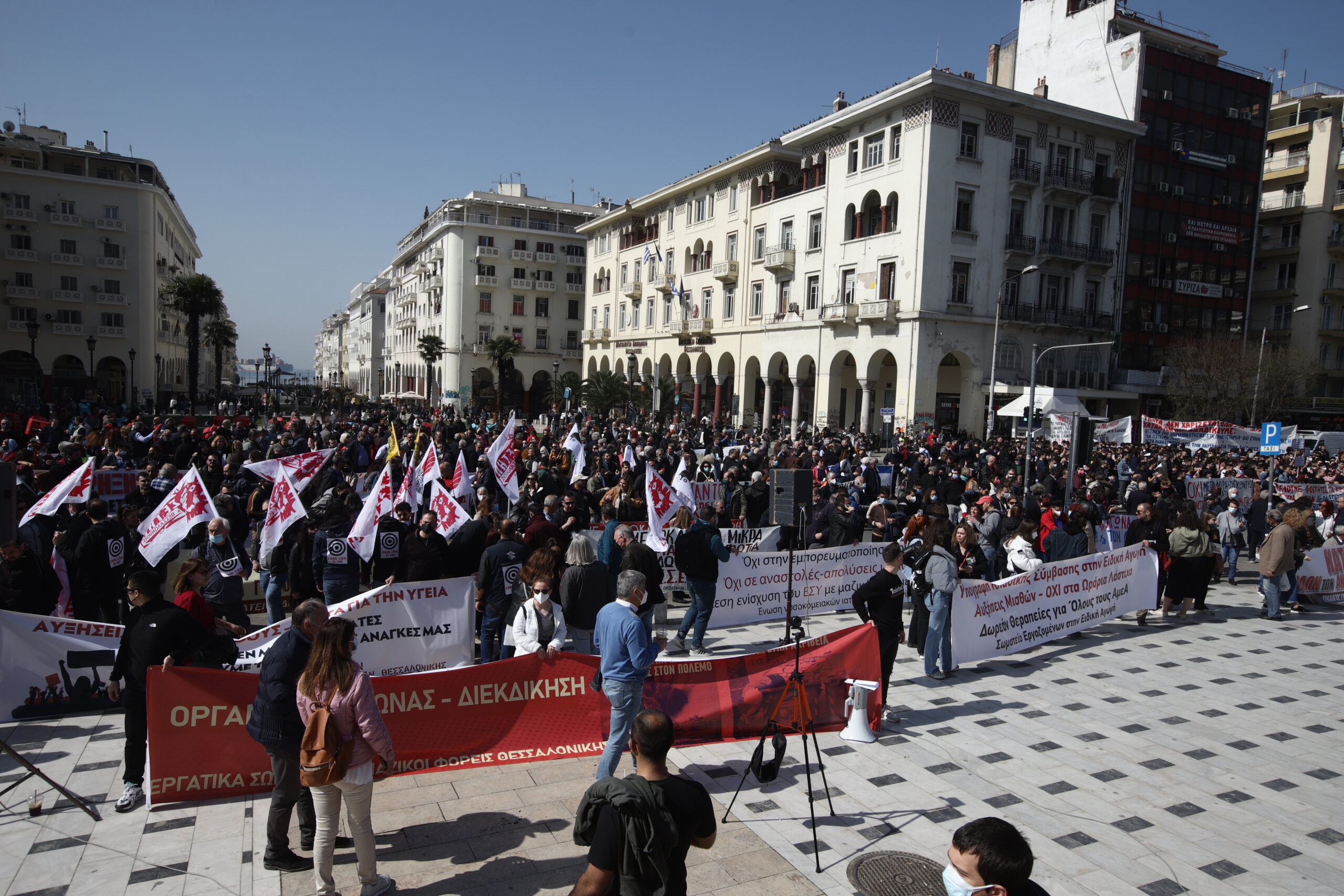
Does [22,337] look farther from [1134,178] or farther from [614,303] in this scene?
[1134,178]

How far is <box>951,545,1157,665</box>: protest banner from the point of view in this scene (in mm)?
9672

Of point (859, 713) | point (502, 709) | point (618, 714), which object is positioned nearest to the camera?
point (618, 714)

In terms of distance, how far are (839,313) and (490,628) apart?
33277 millimetres

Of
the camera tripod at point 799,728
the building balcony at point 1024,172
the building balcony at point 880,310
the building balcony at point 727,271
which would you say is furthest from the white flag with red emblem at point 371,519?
the building balcony at point 727,271

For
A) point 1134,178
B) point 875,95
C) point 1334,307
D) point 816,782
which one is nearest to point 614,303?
point 875,95

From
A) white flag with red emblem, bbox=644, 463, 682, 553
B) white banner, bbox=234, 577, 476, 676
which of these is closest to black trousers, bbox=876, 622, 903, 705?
white flag with red emblem, bbox=644, 463, 682, 553

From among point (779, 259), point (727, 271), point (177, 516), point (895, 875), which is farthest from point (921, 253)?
point (895, 875)

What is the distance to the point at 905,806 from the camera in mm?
6297

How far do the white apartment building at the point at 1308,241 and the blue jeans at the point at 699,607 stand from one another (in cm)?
5409

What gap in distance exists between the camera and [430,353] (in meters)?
70.1

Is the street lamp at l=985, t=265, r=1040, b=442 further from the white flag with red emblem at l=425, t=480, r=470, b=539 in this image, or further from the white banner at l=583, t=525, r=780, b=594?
the white flag with red emblem at l=425, t=480, r=470, b=539

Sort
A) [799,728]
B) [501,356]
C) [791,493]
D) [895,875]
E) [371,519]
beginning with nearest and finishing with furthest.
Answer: [895,875] → [799,728] → [791,493] → [371,519] → [501,356]

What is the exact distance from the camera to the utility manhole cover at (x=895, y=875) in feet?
16.8

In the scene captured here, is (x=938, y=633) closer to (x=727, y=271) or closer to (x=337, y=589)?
(x=337, y=589)
